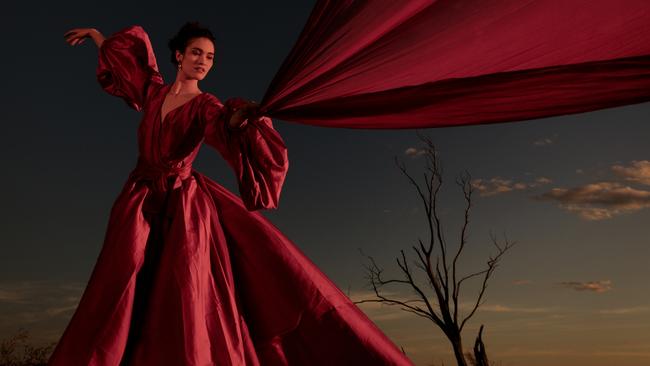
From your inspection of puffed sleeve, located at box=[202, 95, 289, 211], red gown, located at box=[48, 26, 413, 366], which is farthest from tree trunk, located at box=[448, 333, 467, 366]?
puffed sleeve, located at box=[202, 95, 289, 211]

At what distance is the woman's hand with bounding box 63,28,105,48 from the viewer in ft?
9.53

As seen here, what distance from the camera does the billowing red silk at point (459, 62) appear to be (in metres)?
1.84

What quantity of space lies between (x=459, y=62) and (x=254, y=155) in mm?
805

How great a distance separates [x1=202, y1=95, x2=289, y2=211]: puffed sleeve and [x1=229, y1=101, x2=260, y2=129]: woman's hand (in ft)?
0.06

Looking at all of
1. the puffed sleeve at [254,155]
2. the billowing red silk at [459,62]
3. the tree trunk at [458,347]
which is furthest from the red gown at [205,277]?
the tree trunk at [458,347]

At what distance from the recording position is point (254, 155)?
2.28m

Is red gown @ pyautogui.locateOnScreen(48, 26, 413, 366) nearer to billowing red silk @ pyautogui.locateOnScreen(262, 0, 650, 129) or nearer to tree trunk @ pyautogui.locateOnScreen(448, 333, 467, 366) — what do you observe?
billowing red silk @ pyautogui.locateOnScreen(262, 0, 650, 129)

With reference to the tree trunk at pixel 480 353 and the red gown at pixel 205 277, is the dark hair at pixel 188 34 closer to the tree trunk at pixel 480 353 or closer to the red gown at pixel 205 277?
the red gown at pixel 205 277

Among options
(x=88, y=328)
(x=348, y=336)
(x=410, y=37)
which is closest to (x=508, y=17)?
(x=410, y=37)

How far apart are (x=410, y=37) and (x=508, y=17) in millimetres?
293

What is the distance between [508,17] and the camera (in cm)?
188

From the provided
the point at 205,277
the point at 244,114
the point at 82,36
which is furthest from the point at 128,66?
the point at 205,277

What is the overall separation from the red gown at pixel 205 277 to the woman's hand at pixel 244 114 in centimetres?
3

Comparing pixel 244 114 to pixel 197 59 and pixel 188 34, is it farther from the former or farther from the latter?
pixel 188 34
